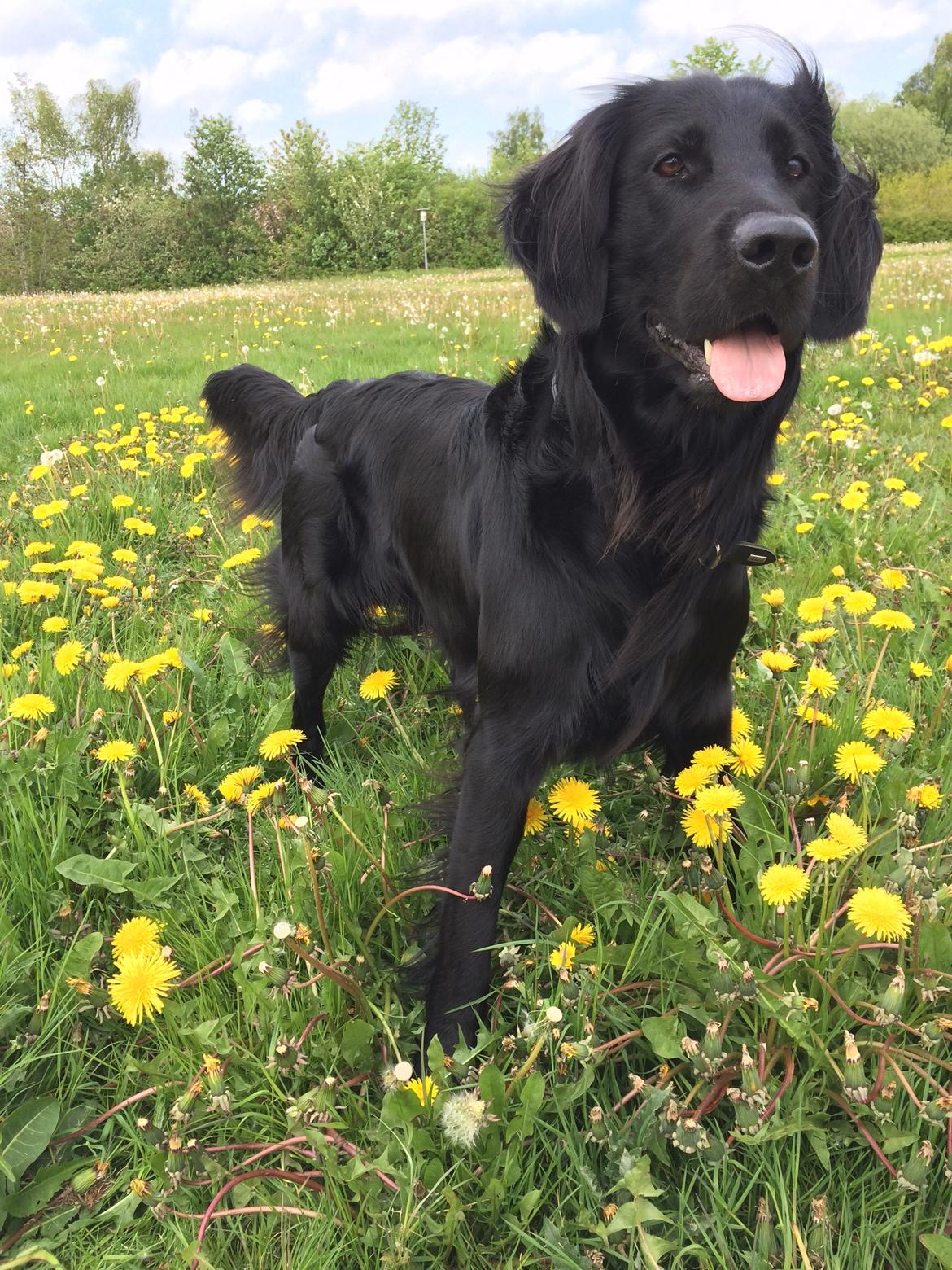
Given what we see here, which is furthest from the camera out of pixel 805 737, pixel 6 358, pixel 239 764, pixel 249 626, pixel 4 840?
pixel 6 358

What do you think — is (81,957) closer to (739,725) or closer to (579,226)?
(739,725)

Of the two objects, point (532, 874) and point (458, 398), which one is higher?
point (458, 398)

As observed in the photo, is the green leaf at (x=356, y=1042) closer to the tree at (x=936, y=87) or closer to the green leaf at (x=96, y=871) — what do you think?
the green leaf at (x=96, y=871)

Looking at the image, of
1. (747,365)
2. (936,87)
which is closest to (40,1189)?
(747,365)

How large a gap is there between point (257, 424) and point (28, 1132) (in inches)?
95.9

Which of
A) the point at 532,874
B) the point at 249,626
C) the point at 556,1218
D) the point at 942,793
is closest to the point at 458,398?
the point at 249,626

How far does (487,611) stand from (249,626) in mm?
1483

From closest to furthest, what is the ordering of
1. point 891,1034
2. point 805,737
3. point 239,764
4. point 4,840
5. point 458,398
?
1. point 891,1034
2. point 4,840
3. point 805,737
4. point 239,764
5. point 458,398

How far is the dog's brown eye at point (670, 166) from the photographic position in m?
1.64

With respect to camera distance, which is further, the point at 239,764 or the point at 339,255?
the point at 339,255

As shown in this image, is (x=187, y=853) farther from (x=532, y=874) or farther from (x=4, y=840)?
(x=532, y=874)

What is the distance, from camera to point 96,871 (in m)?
1.69

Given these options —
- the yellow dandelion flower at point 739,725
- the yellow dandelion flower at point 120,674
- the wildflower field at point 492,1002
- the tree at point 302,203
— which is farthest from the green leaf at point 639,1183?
the tree at point 302,203

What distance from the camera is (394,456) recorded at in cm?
244
